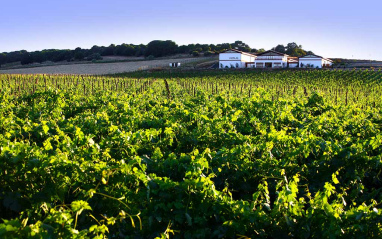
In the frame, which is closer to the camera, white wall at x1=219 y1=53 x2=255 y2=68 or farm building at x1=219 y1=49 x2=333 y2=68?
farm building at x1=219 y1=49 x2=333 y2=68

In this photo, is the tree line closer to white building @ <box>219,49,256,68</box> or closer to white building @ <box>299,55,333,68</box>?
white building @ <box>219,49,256,68</box>

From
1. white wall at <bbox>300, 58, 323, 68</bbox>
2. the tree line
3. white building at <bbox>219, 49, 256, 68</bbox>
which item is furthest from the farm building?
the tree line

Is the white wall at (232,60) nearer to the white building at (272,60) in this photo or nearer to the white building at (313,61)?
the white building at (272,60)

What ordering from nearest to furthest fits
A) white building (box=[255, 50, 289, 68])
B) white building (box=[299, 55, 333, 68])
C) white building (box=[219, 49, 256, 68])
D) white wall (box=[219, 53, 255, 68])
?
white building (box=[299, 55, 333, 68]) < white building (box=[255, 50, 289, 68]) < white wall (box=[219, 53, 255, 68]) < white building (box=[219, 49, 256, 68])

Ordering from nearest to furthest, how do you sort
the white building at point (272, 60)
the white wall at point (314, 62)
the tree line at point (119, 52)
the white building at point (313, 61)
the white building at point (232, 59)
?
1. the white building at point (313, 61)
2. the white wall at point (314, 62)
3. the white building at point (272, 60)
4. the white building at point (232, 59)
5. the tree line at point (119, 52)

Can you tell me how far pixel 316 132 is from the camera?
6988mm

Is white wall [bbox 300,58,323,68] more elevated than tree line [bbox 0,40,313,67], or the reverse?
tree line [bbox 0,40,313,67]

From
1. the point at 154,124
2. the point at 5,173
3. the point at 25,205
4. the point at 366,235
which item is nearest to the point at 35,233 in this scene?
the point at 25,205

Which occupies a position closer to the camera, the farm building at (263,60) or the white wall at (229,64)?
the farm building at (263,60)

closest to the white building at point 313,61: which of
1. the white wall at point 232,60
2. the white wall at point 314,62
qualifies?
the white wall at point 314,62

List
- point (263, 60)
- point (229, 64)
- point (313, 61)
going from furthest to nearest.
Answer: point (263, 60) < point (229, 64) < point (313, 61)

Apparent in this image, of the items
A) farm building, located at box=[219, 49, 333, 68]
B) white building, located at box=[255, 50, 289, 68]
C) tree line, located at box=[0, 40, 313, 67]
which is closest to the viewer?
farm building, located at box=[219, 49, 333, 68]

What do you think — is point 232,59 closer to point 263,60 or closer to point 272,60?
point 263,60

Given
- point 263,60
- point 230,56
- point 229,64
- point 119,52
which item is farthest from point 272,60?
point 119,52
